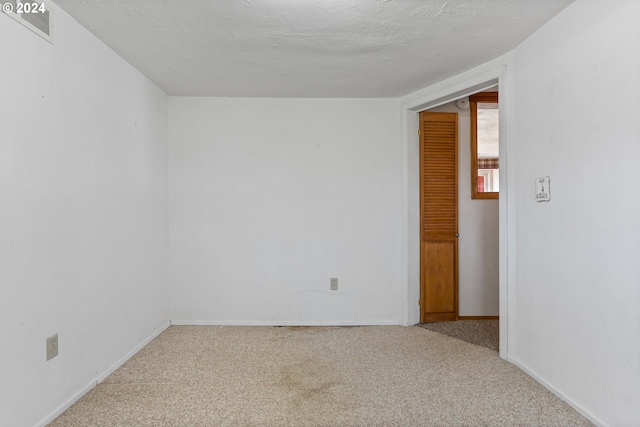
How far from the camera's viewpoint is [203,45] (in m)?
2.38

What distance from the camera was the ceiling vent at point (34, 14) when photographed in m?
1.64

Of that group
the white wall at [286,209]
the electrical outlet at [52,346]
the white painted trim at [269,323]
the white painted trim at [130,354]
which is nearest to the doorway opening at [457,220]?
the white wall at [286,209]

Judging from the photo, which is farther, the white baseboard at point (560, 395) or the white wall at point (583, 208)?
Answer: the white baseboard at point (560, 395)

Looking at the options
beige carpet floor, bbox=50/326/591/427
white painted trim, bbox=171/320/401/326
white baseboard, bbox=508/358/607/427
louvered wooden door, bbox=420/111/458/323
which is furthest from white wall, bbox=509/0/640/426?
white painted trim, bbox=171/320/401/326

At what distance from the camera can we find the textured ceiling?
1.94m

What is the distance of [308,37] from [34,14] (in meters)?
1.43

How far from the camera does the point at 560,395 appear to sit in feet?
6.79

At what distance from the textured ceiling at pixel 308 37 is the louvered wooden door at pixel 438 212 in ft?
2.18

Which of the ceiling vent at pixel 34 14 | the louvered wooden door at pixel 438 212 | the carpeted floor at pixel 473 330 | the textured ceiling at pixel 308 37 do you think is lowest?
the carpeted floor at pixel 473 330

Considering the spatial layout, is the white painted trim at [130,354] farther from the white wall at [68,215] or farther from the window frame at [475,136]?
the window frame at [475,136]

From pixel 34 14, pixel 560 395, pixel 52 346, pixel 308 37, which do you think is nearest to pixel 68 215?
pixel 52 346

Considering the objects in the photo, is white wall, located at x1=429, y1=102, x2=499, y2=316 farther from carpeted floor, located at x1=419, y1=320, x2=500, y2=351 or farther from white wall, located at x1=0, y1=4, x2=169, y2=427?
white wall, located at x1=0, y1=4, x2=169, y2=427

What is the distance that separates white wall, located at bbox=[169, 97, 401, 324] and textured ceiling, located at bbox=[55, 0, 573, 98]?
1.46ft

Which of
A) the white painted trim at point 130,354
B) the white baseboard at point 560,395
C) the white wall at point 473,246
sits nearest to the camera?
the white baseboard at point 560,395
